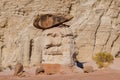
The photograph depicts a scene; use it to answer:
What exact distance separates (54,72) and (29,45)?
2312cm

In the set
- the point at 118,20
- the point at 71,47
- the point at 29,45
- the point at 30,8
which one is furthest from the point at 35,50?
the point at 71,47

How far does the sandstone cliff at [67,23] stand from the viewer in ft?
152

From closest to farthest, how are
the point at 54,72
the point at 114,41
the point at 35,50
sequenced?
1. the point at 54,72
2. the point at 35,50
3. the point at 114,41

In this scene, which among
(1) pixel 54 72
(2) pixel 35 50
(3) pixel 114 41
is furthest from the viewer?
(3) pixel 114 41

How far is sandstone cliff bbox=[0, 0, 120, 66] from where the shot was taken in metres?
46.2

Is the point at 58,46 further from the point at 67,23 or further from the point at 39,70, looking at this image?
the point at 67,23

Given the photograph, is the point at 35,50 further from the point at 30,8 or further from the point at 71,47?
the point at 71,47

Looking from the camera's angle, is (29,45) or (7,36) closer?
(29,45)

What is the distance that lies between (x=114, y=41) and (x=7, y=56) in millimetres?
12751

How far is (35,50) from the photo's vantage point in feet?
147

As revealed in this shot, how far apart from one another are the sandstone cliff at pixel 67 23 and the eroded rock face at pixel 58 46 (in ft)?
68.1

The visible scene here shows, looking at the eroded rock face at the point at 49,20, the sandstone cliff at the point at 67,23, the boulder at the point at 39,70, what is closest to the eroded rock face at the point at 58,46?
the eroded rock face at the point at 49,20

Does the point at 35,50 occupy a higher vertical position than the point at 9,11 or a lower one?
lower

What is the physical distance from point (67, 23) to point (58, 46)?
76.0ft
